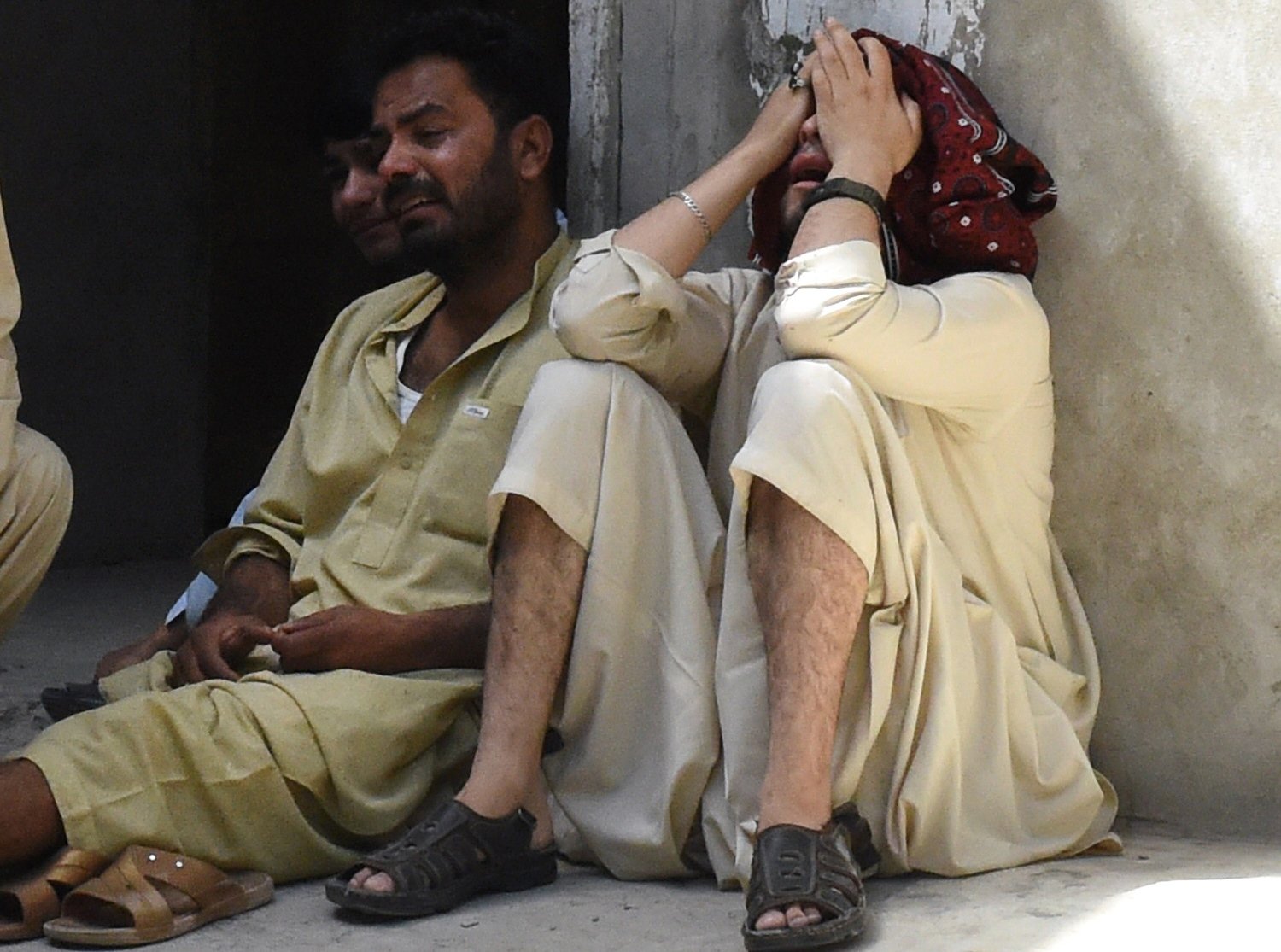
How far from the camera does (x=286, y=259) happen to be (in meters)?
7.47

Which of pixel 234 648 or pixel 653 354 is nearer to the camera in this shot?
pixel 653 354

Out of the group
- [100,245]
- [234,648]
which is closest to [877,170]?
[234,648]

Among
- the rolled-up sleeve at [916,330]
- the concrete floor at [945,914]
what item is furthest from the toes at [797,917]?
the rolled-up sleeve at [916,330]

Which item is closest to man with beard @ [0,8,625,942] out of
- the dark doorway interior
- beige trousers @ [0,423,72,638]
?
beige trousers @ [0,423,72,638]

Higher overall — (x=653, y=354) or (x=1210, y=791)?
(x=653, y=354)

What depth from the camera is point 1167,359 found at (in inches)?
118

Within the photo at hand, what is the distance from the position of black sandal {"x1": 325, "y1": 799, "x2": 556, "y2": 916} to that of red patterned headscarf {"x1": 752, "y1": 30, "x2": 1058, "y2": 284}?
108 cm

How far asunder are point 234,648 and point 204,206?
445 centimetres

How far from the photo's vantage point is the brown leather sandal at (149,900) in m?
2.49

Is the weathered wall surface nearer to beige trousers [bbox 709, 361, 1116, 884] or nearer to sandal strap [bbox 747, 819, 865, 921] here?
beige trousers [bbox 709, 361, 1116, 884]

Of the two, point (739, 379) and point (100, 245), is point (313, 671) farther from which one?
point (100, 245)

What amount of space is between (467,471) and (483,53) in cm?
86

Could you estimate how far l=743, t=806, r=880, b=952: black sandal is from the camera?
234 cm

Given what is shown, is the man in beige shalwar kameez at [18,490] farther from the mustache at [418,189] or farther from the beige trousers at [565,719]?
the mustache at [418,189]
